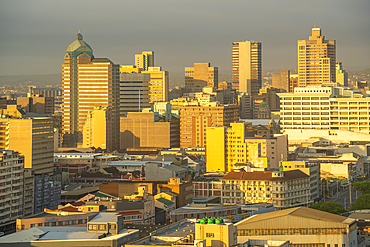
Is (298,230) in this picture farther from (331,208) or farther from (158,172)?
(158,172)

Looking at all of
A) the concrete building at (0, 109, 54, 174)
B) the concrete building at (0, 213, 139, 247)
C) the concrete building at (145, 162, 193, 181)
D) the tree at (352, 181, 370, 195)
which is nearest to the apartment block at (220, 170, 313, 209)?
the tree at (352, 181, 370, 195)

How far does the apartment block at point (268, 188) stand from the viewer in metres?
156

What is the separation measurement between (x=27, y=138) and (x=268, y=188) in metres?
69.7

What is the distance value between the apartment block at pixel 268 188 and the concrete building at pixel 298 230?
198 ft

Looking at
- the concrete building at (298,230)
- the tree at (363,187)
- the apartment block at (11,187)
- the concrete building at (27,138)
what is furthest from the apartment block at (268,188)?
the concrete building at (298,230)

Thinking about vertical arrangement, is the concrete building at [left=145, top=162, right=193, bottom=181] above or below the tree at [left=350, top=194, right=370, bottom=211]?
above

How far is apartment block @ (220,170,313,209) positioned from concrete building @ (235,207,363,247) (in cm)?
6026

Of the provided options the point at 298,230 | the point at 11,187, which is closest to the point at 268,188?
the point at 11,187

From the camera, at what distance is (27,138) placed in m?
193

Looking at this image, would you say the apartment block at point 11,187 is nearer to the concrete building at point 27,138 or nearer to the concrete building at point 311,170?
the concrete building at point 27,138

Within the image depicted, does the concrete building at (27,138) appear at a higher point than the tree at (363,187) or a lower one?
higher

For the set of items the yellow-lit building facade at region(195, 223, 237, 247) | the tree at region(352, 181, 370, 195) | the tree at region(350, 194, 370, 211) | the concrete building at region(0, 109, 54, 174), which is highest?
the concrete building at region(0, 109, 54, 174)

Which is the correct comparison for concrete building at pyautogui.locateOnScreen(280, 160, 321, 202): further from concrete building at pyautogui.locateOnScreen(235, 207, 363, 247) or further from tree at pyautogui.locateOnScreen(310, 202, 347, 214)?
concrete building at pyautogui.locateOnScreen(235, 207, 363, 247)

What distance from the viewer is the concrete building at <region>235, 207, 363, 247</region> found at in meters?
93.1
